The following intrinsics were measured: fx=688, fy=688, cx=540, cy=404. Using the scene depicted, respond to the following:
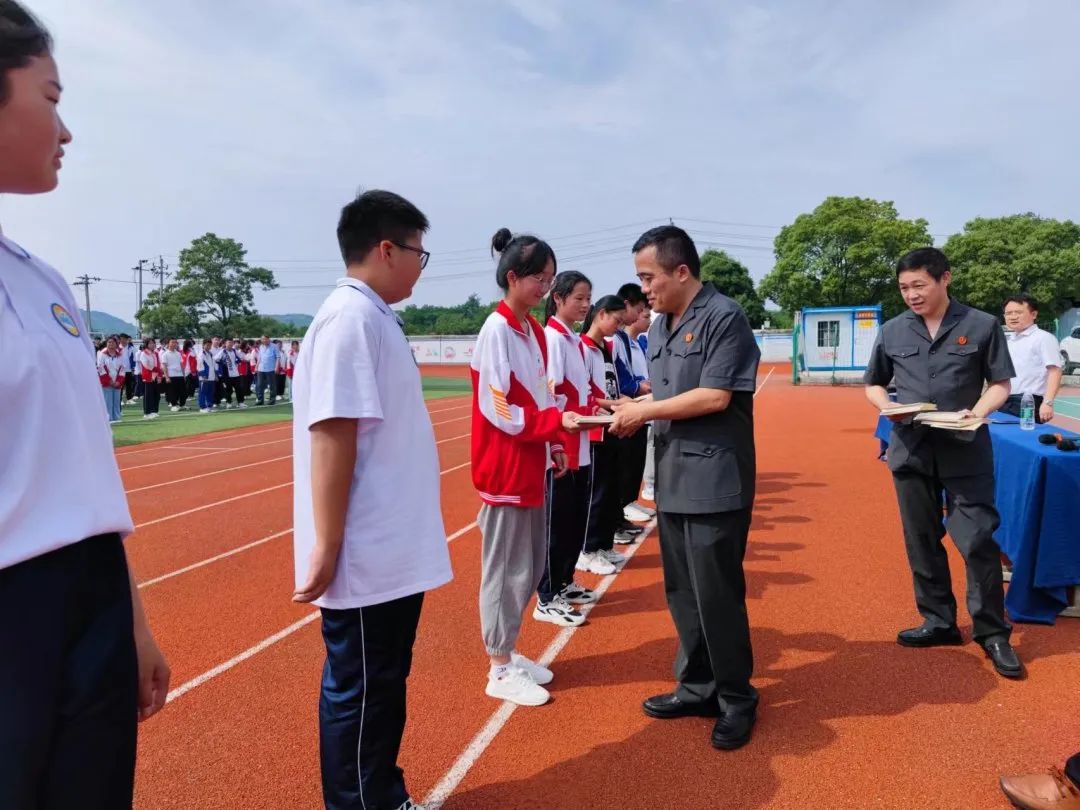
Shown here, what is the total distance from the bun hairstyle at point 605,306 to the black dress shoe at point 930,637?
3.07 metres

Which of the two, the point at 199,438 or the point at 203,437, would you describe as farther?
the point at 203,437

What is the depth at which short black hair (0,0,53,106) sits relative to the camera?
1159mm

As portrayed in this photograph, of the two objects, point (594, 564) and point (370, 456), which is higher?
point (370, 456)

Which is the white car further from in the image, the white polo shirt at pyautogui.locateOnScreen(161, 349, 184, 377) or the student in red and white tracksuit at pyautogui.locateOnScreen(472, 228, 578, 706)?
the white polo shirt at pyautogui.locateOnScreen(161, 349, 184, 377)

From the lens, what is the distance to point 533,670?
3.51m

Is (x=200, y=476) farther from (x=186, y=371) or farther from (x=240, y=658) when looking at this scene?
(x=186, y=371)

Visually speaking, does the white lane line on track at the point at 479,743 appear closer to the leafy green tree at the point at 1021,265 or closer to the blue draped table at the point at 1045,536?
the blue draped table at the point at 1045,536

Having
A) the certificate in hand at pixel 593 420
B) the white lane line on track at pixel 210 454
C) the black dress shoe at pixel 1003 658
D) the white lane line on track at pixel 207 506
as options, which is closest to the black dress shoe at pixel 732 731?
the certificate in hand at pixel 593 420

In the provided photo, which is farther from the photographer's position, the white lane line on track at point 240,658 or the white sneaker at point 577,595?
the white sneaker at point 577,595

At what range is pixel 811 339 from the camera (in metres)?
26.6

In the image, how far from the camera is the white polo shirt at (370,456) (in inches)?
78.2

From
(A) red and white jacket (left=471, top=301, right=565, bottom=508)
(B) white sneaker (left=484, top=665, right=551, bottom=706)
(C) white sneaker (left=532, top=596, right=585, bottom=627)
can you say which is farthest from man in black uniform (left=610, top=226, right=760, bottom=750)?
(C) white sneaker (left=532, top=596, right=585, bottom=627)

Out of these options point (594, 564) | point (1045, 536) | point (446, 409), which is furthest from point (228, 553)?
point (446, 409)

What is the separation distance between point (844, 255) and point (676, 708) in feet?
120
